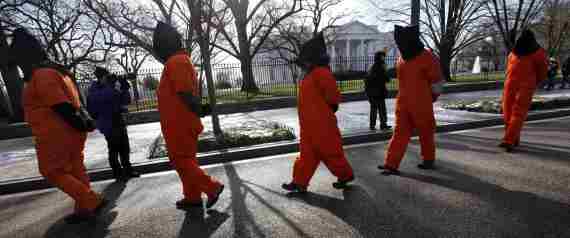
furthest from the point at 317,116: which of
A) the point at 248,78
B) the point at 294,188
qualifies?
the point at 248,78

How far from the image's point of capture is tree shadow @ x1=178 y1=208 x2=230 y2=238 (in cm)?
279

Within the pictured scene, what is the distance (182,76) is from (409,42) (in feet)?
9.22

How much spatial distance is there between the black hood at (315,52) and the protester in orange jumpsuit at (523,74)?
336cm

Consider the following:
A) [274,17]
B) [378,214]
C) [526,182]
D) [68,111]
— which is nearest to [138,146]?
[68,111]

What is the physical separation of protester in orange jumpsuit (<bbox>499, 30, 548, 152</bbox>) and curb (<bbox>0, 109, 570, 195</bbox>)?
230cm

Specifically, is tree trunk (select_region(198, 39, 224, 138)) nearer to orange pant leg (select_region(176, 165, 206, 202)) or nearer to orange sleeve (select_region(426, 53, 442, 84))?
orange pant leg (select_region(176, 165, 206, 202))

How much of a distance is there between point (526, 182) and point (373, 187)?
1.81m

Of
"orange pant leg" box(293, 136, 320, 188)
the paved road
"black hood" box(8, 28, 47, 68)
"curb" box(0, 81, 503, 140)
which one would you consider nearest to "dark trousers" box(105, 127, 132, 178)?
the paved road

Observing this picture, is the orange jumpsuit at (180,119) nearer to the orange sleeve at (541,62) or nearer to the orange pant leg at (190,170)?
the orange pant leg at (190,170)

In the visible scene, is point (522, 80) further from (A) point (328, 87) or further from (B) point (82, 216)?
(B) point (82, 216)

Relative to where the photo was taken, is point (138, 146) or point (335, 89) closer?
point (335, 89)

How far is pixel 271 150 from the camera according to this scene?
5770mm

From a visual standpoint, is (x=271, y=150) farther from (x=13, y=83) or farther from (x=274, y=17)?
(x=274, y=17)

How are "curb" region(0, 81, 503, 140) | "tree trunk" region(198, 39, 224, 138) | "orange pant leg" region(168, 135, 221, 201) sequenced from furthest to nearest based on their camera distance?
1. "curb" region(0, 81, 503, 140)
2. "tree trunk" region(198, 39, 224, 138)
3. "orange pant leg" region(168, 135, 221, 201)
